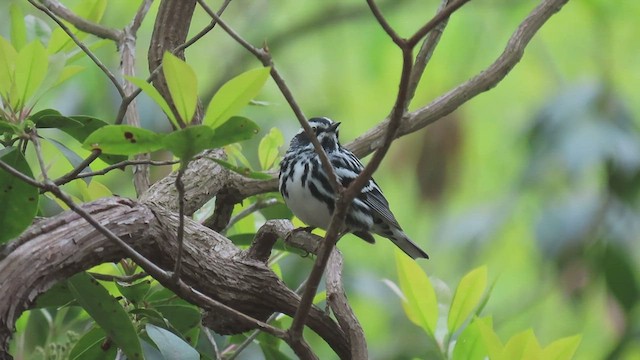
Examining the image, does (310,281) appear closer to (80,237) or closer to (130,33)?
(80,237)

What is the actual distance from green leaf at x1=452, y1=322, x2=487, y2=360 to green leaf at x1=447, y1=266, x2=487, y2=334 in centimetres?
8

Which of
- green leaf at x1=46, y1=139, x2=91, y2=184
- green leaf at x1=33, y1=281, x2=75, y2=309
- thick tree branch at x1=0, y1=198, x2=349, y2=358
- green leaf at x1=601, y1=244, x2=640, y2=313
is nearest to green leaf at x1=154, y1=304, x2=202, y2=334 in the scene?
thick tree branch at x1=0, y1=198, x2=349, y2=358

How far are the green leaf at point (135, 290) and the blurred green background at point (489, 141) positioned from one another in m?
1.52

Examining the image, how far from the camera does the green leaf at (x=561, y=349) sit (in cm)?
A: 141

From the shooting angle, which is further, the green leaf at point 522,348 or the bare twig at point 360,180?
the green leaf at point 522,348

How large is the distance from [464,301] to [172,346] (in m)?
0.52

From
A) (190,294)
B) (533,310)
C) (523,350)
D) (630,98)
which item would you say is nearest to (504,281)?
(533,310)

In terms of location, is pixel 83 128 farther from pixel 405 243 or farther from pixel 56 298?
pixel 405 243

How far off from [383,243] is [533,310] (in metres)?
0.94

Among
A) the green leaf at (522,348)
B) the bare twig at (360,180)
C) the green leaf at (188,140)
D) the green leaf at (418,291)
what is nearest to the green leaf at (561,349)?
the green leaf at (522,348)

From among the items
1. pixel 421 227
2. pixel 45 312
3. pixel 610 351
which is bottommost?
pixel 45 312

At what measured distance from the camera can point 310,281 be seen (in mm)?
1136

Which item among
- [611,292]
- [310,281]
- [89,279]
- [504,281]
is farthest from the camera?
[504,281]

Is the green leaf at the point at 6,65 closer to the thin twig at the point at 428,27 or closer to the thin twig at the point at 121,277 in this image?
the thin twig at the point at 121,277
